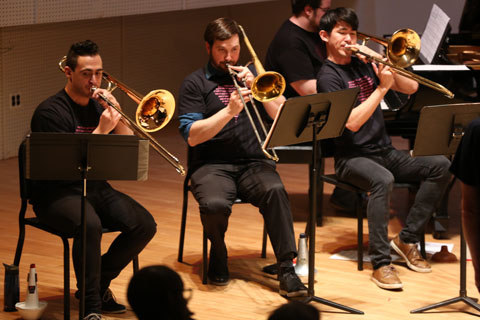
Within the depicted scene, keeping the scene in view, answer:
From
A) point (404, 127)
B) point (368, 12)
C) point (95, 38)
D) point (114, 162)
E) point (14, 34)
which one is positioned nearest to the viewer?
point (114, 162)

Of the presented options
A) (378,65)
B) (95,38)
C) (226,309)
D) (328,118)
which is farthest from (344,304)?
(95,38)

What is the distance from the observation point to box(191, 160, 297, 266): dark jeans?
4434 mm

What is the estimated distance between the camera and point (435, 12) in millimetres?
5852

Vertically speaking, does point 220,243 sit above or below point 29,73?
below

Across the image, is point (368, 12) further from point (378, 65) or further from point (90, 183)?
point (90, 183)

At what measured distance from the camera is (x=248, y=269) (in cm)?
487

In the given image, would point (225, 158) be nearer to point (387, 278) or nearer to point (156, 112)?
point (156, 112)

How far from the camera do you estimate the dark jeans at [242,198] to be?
14.5 ft

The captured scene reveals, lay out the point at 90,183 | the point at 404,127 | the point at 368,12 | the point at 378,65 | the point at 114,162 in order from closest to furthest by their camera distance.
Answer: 1. the point at 114,162
2. the point at 90,183
3. the point at 378,65
4. the point at 404,127
5. the point at 368,12

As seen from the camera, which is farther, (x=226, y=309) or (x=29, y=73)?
(x=29, y=73)

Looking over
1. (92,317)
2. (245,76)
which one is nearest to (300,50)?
(245,76)

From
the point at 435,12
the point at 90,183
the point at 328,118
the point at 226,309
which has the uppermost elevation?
the point at 435,12

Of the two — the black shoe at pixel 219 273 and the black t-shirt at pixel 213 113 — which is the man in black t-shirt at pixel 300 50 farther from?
the black shoe at pixel 219 273

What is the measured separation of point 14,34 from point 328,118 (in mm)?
4195
